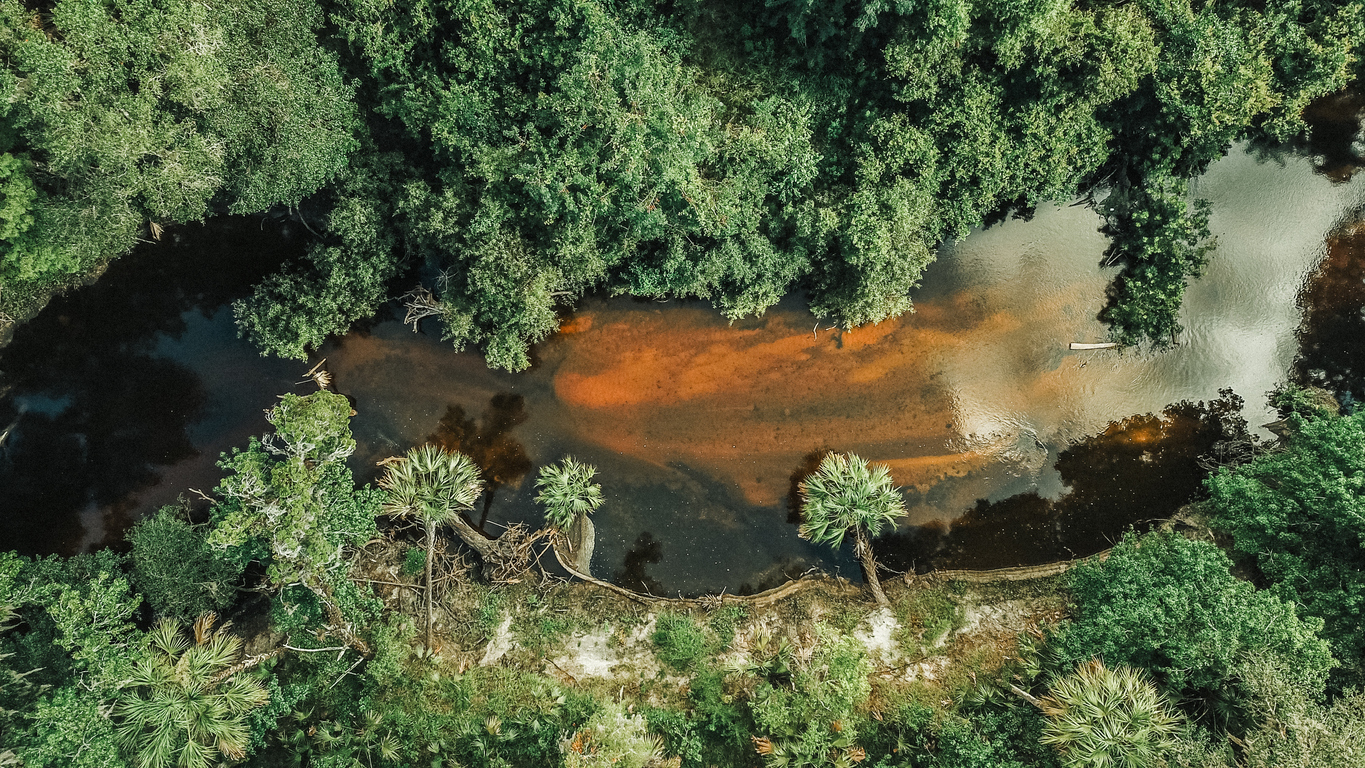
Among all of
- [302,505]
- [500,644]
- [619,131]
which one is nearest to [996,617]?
[500,644]

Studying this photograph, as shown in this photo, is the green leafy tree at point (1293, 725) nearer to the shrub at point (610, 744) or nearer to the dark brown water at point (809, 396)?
the dark brown water at point (809, 396)

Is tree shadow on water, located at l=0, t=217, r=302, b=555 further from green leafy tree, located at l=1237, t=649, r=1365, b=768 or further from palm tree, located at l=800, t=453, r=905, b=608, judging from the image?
green leafy tree, located at l=1237, t=649, r=1365, b=768

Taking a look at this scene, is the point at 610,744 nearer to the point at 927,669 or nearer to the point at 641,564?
the point at 641,564

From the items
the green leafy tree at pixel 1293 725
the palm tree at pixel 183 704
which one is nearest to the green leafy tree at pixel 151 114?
the palm tree at pixel 183 704

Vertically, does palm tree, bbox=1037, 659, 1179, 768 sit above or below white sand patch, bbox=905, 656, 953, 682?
above

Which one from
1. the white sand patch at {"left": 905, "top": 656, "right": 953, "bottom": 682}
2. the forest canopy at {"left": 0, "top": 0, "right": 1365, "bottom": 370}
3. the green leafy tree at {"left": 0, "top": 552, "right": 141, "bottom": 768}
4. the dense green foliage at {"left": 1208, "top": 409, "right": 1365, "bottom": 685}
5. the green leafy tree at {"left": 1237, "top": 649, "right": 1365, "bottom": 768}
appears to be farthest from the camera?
the white sand patch at {"left": 905, "top": 656, "right": 953, "bottom": 682}

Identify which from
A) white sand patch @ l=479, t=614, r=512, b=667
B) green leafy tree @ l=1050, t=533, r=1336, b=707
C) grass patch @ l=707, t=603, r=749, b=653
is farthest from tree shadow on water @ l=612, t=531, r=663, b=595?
green leafy tree @ l=1050, t=533, r=1336, b=707
